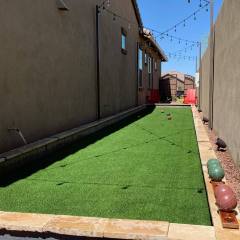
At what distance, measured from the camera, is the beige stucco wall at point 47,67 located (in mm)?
6535

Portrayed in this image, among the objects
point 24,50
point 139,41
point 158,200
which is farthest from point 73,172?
point 139,41

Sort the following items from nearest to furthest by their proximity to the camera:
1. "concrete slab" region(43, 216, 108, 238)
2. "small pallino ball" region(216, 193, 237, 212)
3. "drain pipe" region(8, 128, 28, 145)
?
"concrete slab" region(43, 216, 108, 238), "small pallino ball" region(216, 193, 237, 212), "drain pipe" region(8, 128, 28, 145)

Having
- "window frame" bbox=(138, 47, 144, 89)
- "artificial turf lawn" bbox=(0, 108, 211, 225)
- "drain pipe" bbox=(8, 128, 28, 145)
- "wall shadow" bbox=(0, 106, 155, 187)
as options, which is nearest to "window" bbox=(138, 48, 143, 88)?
"window frame" bbox=(138, 47, 144, 89)

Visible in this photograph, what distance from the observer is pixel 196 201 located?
13.9 ft

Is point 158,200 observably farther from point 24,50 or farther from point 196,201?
point 24,50

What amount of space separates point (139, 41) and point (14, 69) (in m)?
16.7

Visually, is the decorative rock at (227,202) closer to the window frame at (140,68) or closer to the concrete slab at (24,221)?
the concrete slab at (24,221)

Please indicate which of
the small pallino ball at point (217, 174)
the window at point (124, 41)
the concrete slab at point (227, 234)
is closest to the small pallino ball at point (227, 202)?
the concrete slab at point (227, 234)

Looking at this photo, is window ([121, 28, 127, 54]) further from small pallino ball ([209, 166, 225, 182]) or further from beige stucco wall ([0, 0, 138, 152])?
small pallino ball ([209, 166, 225, 182])

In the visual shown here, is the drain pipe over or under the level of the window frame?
under

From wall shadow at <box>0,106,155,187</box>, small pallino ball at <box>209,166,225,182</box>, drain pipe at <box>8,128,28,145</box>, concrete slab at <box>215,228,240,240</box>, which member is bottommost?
wall shadow at <box>0,106,155,187</box>

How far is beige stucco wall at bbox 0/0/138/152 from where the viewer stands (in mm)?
6535

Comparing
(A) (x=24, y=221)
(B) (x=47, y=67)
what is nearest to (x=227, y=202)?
(A) (x=24, y=221)

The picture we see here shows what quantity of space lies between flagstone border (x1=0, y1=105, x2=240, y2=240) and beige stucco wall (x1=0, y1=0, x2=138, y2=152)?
3.02 m
